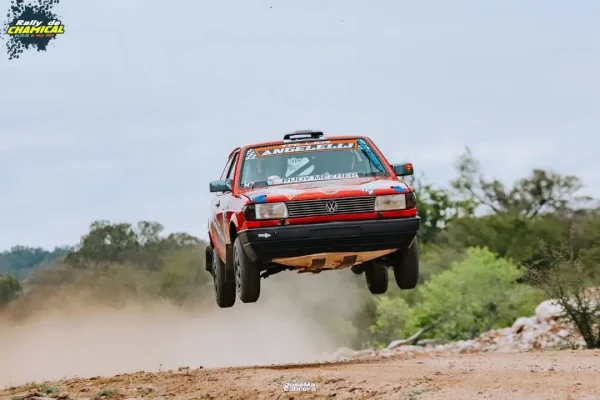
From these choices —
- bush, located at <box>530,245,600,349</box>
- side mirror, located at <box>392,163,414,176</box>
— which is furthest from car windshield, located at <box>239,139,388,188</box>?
bush, located at <box>530,245,600,349</box>

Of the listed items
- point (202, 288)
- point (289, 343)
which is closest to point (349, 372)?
point (202, 288)

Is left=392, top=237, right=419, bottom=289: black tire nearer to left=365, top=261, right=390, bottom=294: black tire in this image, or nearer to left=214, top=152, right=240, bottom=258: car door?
left=365, top=261, right=390, bottom=294: black tire

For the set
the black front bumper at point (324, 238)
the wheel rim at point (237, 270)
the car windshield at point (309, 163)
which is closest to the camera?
the black front bumper at point (324, 238)

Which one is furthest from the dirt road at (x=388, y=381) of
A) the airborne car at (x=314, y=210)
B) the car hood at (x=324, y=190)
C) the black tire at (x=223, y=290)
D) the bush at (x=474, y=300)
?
the bush at (x=474, y=300)

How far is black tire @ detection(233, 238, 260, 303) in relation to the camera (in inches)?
520

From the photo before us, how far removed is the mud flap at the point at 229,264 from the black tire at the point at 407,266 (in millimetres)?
1968

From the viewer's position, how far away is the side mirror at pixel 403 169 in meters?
13.4

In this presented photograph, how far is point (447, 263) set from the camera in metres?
58.3

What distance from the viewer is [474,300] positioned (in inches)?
1948

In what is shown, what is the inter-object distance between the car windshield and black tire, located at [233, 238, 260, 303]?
91 centimetres

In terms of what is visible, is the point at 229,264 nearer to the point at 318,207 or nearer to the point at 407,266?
the point at 318,207

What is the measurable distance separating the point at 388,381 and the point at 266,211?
2.27 meters

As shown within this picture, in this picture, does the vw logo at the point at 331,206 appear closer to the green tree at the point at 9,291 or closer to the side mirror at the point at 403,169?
the side mirror at the point at 403,169

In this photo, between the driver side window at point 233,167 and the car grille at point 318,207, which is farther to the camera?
the driver side window at point 233,167
